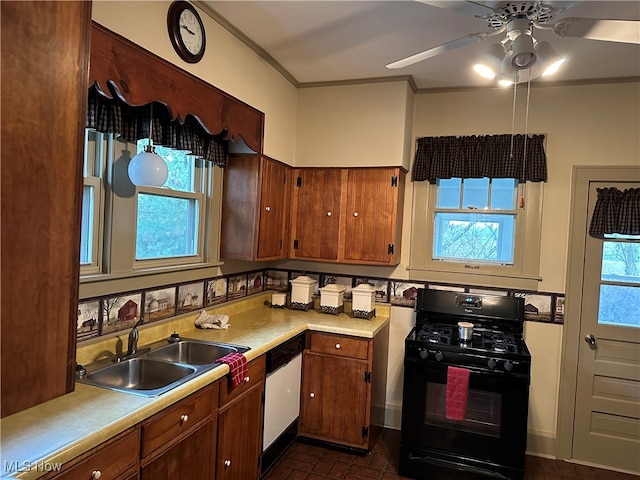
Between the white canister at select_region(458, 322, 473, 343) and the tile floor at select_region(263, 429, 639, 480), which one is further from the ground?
the white canister at select_region(458, 322, 473, 343)

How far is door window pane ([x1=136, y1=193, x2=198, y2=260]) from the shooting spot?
2.46 metres

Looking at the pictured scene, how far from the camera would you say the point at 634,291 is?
3.10 metres

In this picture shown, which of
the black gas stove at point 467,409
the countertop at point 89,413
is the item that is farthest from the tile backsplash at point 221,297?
the black gas stove at point 467,409

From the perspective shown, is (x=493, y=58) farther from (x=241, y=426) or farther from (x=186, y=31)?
(x=241, y=426)

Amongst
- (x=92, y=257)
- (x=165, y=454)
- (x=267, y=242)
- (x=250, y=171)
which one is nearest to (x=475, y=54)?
(x=250, y=171)

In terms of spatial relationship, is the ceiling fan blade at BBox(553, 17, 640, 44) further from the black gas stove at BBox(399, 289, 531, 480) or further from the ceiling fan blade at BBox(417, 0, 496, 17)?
the black gas stove at BBox(399, 289, 531, 480)

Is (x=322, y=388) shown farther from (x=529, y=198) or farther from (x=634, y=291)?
(x=634, y=291)

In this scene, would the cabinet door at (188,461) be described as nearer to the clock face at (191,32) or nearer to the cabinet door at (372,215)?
the cabinet door at (372,215)

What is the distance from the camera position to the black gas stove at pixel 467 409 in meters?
2.64

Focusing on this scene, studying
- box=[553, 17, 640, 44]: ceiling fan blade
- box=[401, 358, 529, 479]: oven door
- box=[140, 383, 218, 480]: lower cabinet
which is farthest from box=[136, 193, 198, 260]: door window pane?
box=[553, 17, 640, 44]: ceiling fan blade

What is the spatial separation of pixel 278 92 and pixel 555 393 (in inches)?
121

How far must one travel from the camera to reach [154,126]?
7.48 ft

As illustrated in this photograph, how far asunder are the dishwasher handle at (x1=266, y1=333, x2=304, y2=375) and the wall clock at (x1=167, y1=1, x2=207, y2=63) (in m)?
1.69

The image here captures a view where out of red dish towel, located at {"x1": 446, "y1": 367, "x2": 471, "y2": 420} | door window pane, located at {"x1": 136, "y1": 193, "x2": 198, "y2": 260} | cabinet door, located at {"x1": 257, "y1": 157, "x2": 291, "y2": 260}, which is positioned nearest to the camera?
door window pane, located at {"x1": 136, "y1": 193, "x2": 198, "y2": 260}
